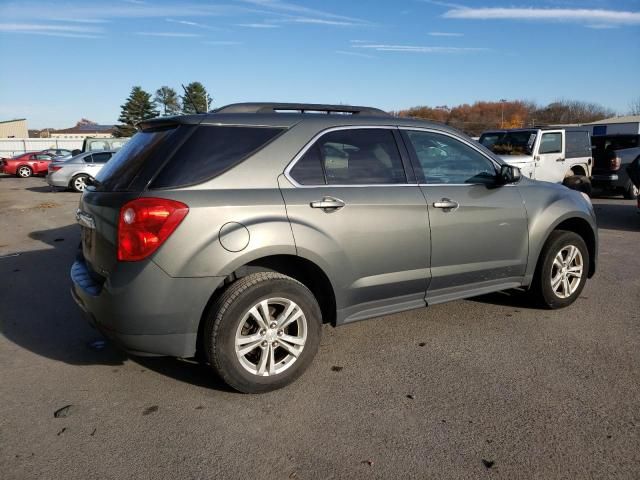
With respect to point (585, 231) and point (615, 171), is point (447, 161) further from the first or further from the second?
point (615, 171)

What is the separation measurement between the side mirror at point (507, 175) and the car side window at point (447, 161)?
6cm

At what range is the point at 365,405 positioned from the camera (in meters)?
3.24

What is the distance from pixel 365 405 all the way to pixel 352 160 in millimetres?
1691

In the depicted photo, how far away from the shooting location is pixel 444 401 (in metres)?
3.27

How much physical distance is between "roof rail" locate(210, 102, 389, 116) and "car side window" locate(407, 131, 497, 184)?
394 millimetres

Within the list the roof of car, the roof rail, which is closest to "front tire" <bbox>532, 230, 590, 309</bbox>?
the roof of car

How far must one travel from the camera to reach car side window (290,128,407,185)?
359 centimetres

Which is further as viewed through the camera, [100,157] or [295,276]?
[100,157]

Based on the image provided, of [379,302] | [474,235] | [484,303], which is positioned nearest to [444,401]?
[379,302]

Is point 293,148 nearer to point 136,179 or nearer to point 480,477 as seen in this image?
point 136,179

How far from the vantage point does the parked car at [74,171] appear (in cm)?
1881

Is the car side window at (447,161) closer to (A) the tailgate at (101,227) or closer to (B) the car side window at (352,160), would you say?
(B) the car side window at (352,160)

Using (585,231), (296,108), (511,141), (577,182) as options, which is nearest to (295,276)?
(296,108)

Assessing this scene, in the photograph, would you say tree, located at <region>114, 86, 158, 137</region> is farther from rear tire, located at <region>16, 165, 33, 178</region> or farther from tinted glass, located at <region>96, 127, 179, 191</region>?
tinted glass, located at <region>96, 127, 179, 191</region>
